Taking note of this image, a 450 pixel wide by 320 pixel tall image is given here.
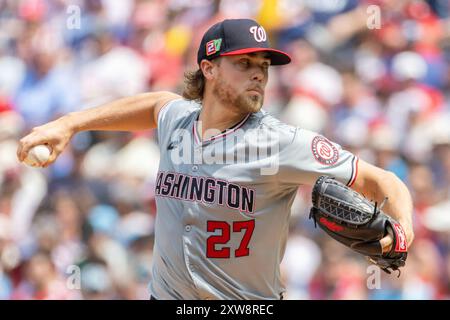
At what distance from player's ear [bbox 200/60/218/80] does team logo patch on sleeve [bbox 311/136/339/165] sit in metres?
0.62

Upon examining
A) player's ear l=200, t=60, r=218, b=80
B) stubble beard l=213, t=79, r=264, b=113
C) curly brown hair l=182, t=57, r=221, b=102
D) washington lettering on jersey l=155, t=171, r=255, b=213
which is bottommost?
washington lettering on jersey l=155, t=171, r=255, b=213

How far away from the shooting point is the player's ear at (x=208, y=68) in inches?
148

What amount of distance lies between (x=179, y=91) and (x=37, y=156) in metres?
4.06

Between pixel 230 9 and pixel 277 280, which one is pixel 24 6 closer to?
pixel 230 9

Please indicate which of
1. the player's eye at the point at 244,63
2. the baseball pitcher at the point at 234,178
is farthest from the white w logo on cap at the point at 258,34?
the player's eye at the point at 244,63

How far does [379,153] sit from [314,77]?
3.00 feet

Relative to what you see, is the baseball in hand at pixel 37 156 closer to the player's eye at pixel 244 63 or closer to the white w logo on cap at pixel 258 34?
the player's eye at pixel 244 63

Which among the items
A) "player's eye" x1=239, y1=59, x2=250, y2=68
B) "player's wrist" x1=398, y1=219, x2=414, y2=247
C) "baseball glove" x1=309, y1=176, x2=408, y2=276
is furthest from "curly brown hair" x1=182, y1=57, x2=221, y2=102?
"player's wrist" x1=398, y1=219, x2=414, y2=247

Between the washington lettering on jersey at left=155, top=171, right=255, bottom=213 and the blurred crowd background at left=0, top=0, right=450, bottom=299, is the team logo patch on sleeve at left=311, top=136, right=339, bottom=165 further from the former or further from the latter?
the blurred crowd background at left=0, top=0, right=450, bottom=299

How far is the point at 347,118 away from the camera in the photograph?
6.97m

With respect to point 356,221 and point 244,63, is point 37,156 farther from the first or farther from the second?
point 356,221

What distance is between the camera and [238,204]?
137 inches

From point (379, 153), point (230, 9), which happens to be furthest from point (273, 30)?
point (379, 153)

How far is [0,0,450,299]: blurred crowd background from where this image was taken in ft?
21.4
